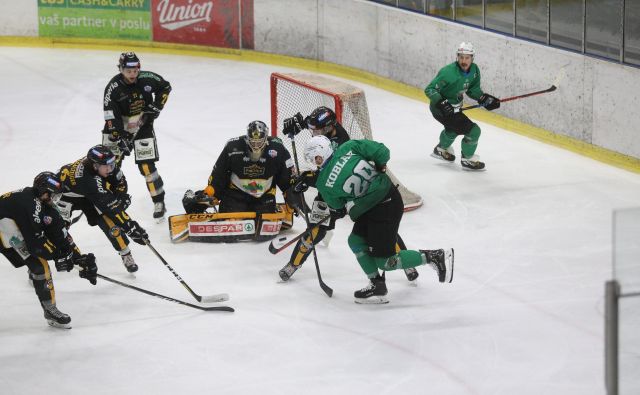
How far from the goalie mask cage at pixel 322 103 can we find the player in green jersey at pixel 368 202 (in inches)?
66.1

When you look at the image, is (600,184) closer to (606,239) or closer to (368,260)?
(606,239)

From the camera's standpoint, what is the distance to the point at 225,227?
25.7 feet

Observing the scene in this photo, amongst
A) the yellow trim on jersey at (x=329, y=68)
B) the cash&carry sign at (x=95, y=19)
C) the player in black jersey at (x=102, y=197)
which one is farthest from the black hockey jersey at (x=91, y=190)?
the cash&carry sign at (x=95, y=19)

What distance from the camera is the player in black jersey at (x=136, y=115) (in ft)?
27.2

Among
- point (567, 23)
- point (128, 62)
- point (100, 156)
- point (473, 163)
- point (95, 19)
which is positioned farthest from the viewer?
point (95, 19)

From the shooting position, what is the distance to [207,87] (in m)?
12.4

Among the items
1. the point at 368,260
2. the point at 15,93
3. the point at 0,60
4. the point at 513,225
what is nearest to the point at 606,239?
the point at 513,225

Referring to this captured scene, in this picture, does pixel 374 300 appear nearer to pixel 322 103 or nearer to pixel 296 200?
pixel 296 200

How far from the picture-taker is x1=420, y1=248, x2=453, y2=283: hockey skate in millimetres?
6738

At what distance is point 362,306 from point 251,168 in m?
1.52

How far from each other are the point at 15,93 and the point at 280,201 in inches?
175

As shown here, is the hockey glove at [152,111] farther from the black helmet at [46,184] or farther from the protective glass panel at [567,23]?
the protective glass panel at [567,23]

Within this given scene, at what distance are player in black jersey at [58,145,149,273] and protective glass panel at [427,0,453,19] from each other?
5.06 meters

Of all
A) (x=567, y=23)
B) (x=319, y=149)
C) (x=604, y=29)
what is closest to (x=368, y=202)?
(x=319, y=149)
